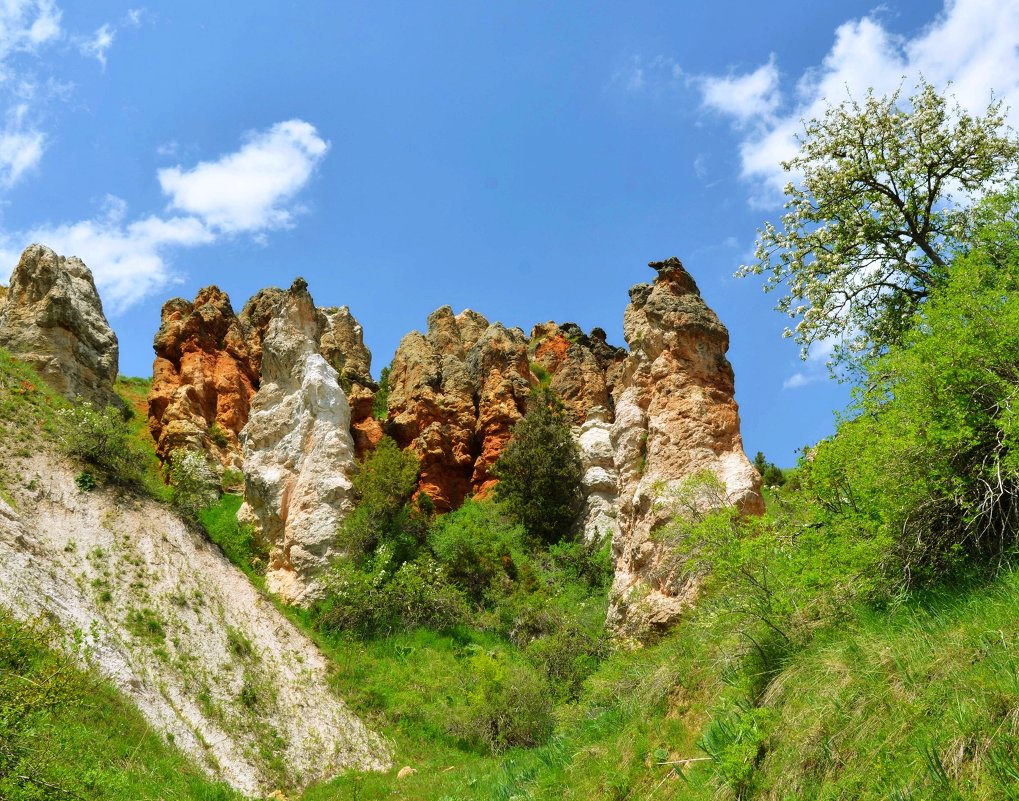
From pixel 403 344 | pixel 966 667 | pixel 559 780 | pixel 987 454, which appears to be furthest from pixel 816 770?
pixel 403 344

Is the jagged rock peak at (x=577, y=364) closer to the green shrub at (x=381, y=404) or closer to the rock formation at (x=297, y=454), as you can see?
the green shrub at (x=381, y=404)

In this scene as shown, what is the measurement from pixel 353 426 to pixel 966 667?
28.5 m

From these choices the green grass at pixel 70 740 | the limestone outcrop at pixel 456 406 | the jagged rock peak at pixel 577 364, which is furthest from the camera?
the jagged rock peak at pixel 577 364

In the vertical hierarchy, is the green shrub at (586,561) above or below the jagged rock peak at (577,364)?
below

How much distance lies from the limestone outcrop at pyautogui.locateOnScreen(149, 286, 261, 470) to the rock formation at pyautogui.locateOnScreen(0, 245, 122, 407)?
11.6ft

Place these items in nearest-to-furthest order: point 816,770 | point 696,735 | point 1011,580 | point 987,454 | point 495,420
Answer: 1. point 816,770
2. point 1011,580
3. point 987,454
4. point 696,735
5. point 495,420

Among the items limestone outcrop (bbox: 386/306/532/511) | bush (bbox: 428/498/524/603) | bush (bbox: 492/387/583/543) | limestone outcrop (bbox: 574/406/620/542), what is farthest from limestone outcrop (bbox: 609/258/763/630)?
limestone outcrop (bbox: 386/306/532/511)

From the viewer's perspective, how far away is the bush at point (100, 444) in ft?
76.1

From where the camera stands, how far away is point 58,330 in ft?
97.0

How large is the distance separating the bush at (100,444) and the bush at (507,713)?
40.9 feet

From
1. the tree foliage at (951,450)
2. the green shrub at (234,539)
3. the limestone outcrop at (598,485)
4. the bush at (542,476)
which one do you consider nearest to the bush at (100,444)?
the green shrub at (234,539)

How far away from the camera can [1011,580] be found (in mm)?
8023

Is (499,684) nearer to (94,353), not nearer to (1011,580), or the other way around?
(1011,580)

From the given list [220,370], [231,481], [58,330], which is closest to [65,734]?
[58,330]
